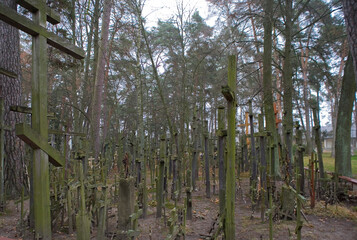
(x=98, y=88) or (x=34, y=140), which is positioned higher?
(x=98, y=88)

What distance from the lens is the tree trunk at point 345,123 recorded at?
25.5 feet

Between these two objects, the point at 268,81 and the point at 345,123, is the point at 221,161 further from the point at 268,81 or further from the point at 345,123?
the point at 345,123

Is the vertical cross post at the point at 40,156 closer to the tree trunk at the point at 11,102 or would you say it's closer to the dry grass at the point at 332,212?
the tree trunk at the point at 11,102

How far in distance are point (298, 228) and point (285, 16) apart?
634cm

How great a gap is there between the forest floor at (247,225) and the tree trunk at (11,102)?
0.50 metres

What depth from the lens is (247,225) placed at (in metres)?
4.56

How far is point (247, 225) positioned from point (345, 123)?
5258 mm

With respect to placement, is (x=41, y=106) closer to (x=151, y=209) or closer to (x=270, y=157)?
(x=151, y=209)

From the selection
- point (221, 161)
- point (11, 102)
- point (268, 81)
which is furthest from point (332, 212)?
point (11, 102)

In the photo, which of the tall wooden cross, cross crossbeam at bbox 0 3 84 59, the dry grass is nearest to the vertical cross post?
the tall wooden cross

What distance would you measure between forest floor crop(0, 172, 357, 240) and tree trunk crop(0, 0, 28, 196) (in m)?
0.50

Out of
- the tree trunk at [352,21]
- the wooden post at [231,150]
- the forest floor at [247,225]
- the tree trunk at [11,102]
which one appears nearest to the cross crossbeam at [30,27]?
the wooden post at [231,150]

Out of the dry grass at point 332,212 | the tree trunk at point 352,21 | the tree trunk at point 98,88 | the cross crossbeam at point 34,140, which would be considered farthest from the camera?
the tree trunk at point 98,88

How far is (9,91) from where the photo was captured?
571cm
